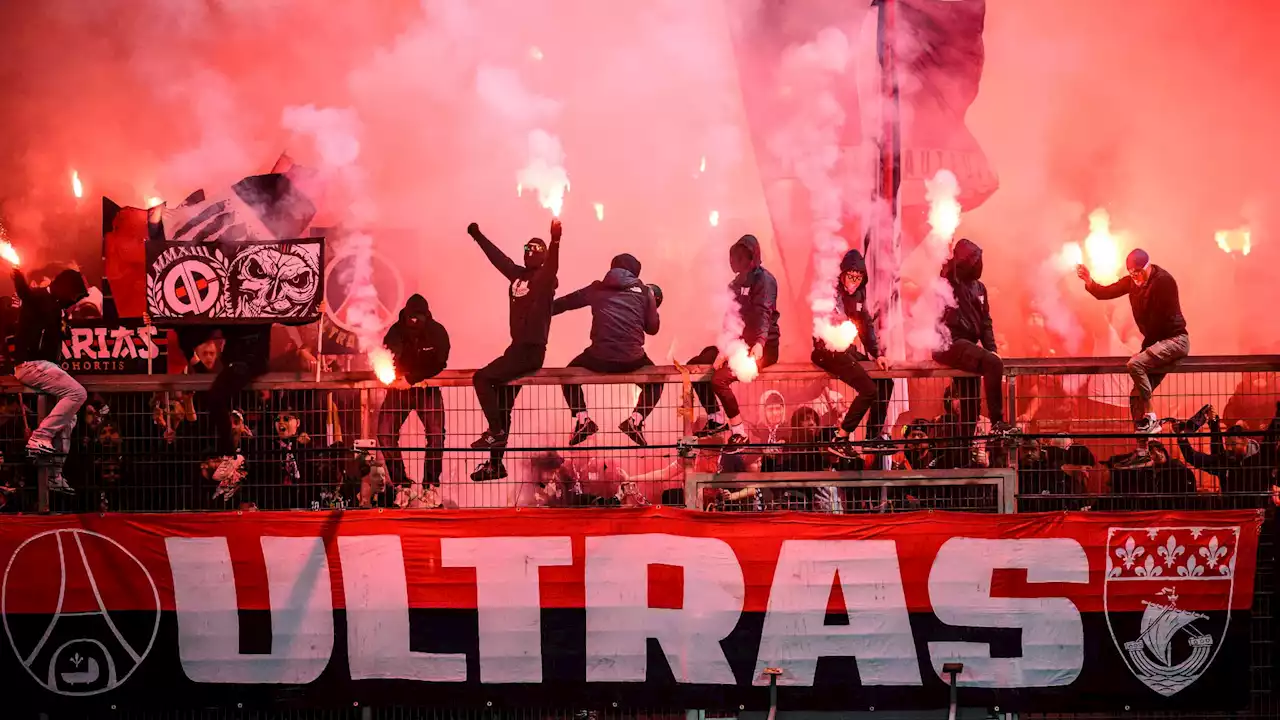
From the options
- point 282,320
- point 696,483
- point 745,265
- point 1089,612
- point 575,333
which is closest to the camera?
point 1089,612

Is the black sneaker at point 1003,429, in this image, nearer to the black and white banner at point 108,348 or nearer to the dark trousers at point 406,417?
the dark trousers at point 406,417

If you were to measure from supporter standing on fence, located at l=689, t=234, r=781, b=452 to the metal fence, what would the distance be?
15 centimetres

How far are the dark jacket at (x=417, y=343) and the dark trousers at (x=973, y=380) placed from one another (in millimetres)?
4311

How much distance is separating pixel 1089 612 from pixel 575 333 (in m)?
7.35

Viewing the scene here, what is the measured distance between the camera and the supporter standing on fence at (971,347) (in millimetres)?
10133

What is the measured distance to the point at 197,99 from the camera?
14781 millimetres

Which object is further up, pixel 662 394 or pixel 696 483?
pixel 662 394

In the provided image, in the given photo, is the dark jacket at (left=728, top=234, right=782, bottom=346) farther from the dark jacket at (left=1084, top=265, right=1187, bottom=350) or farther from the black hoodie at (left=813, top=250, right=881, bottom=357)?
the dark jacket at (left=1084, top=265, right=1187, bottom=350)

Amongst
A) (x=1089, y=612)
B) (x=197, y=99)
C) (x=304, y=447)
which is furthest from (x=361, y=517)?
(x=197, y=99)

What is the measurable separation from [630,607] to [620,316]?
10.1 ft

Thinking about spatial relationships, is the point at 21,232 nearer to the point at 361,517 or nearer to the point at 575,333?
the point at 575,333

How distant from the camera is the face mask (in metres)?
11.4

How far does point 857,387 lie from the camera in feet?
33.5

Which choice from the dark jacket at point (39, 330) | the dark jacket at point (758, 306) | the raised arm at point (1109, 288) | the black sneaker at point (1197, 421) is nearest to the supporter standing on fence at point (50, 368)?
Result: the dark jacket at point (39, 330)
